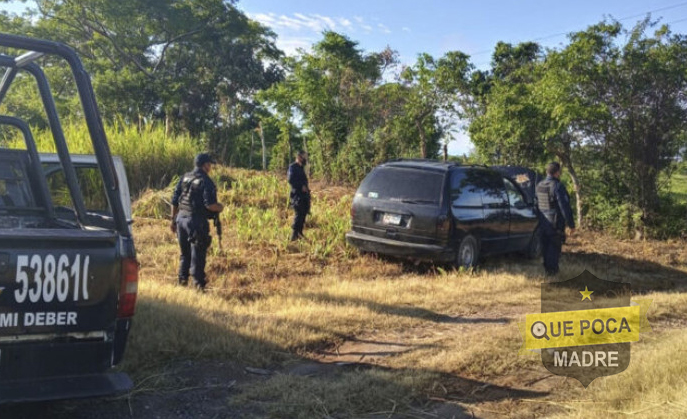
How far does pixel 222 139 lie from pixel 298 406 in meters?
27.7

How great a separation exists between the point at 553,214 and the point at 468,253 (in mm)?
1364

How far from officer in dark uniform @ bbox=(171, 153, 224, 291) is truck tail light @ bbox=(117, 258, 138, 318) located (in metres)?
3.41

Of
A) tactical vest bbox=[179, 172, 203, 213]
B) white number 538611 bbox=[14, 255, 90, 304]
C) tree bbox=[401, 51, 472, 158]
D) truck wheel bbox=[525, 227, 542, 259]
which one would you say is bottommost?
truck wheel bbox=[525, 227, 542, 259]

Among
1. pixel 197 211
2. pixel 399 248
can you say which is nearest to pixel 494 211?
pixel 399 248

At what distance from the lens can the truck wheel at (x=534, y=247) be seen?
11.0 metres

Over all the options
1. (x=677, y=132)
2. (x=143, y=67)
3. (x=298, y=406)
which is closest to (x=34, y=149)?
(x=298, y=406)

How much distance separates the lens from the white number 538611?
3.08 metres

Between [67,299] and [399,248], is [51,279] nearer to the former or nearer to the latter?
[67,299]

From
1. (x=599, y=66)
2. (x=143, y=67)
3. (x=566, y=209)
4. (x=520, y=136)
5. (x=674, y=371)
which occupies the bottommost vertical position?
(x=674, y=371)

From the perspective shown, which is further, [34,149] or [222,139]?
[222,139]

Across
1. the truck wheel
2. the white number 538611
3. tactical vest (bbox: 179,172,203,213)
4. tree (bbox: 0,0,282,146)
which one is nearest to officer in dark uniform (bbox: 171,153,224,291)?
tactical vest (bbox: 179,172,203,213)

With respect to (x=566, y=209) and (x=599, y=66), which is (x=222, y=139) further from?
(x=566, y=209)

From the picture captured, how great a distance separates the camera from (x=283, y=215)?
12.8 metres

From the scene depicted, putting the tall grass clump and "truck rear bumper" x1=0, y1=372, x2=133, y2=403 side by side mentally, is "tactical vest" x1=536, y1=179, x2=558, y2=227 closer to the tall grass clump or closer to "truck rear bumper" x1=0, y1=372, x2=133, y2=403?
"truck rear bumper" x1=0, y1=372, x2=133, y2=403
